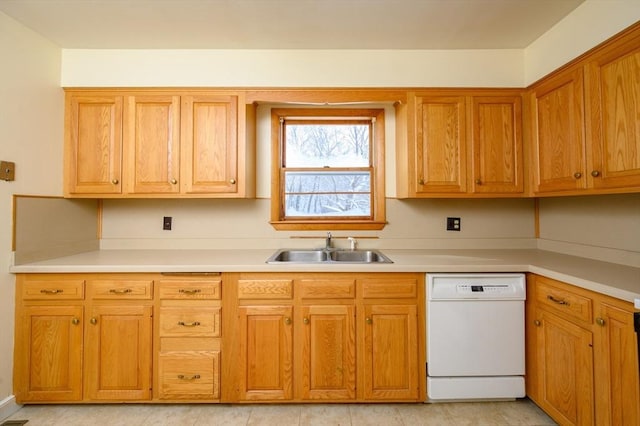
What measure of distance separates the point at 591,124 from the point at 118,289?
2.96 metres

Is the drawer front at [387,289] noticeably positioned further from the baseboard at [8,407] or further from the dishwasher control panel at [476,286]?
the baseboard at [8,407]

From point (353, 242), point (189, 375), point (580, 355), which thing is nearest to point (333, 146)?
point (353, 242)

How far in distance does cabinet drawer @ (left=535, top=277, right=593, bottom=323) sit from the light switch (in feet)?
10.7

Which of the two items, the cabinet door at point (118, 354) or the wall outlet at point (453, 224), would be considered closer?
the cabinet door at point (118, 354)

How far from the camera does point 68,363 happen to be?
1891mm

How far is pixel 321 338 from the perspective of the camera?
6.28 feet

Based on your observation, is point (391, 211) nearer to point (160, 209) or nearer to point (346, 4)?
point (346, 4)

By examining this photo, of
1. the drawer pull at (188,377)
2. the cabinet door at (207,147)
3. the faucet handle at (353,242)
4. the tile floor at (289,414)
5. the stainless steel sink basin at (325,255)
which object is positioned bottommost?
the tile floor at (289,414)

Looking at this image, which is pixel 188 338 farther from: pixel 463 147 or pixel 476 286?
pixel 463 147

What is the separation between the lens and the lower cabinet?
6.25 ft

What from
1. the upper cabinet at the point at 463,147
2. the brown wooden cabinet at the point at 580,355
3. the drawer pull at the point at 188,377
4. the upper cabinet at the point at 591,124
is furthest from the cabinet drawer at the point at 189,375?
the upper cabinet at the point at 591,124

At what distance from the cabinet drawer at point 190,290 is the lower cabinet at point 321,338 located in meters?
0.08

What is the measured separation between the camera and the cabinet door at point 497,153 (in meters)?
2.26

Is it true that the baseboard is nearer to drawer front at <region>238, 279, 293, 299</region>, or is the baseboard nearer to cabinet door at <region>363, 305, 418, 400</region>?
drawer front at <region>238, 279, 293, 299</region>
